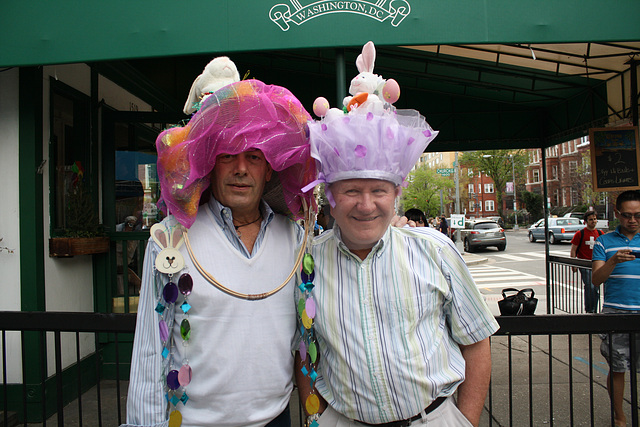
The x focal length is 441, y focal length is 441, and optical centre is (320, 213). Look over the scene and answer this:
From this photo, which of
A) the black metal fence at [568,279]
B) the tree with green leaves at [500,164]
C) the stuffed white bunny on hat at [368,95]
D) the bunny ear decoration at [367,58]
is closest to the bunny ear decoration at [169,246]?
the stuffed white bunny on hat at [368,95]

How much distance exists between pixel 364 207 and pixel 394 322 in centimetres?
40

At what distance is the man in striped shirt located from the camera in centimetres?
144

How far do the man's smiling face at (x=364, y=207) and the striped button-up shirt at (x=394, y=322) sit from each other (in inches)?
3.6

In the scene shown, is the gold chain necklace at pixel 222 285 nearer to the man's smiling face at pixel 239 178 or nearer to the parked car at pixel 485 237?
the man's smiling face at pixel 239 178

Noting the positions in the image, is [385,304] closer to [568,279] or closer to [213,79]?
[213,79]

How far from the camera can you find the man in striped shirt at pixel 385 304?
1443 mm

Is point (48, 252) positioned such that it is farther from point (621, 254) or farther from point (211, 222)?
point (621, 254)

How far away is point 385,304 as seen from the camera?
4.88ft

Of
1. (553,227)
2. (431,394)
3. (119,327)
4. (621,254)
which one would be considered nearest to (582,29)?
(621,254)

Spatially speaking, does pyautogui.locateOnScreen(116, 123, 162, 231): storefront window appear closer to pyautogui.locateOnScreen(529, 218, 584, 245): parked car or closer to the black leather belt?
the black leather belt

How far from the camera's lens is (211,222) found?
157cm

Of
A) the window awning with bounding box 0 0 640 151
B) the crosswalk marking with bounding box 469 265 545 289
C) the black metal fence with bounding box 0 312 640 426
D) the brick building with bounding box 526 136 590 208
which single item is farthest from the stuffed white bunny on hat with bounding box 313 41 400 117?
the brick building with bounding box 526 136 590 208

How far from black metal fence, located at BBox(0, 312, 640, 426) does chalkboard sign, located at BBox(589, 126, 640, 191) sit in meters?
2.27

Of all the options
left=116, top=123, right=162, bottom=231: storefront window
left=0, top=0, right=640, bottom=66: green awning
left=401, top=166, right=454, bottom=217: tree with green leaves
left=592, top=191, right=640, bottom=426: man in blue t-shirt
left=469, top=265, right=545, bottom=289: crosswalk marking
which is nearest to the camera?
left=0, top=0, right=640, bottom=66: green awning
